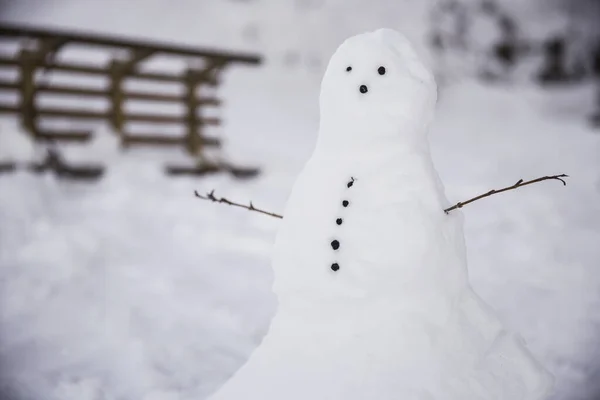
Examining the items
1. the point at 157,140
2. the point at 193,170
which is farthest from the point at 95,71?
the point at 193,170

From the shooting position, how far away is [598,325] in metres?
2.53

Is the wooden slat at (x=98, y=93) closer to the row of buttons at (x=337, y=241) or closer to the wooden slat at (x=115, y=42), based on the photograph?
the wooden slat at (x=115, y=42)

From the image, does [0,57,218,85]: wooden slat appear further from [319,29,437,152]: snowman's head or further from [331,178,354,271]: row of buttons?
[331,178,354,271]: row of buttons

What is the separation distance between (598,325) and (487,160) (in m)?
5.93

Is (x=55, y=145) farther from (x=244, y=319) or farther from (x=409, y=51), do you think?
(x=409, y=51)

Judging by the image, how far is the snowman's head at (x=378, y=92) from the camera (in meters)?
1.45

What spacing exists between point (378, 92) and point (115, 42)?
5.14 meters

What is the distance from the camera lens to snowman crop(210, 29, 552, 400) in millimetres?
1354

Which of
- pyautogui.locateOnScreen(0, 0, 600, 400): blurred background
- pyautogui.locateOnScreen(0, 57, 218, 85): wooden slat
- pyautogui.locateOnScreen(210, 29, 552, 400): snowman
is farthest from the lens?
pyautogui.locateOnScreen(0, 57, 218, 85): wooden slat

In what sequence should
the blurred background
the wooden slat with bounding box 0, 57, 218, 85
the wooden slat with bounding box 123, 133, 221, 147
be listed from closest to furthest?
the blurred background < the wooden slat with bounding box 0, 57, 218, 85 < the wooden slat with bounding box 123, 133, 221, 147

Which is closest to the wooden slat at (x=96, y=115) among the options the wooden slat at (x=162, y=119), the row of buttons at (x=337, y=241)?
the wooden slat at (x=162, y=119)

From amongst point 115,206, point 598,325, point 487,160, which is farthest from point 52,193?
point 487,160

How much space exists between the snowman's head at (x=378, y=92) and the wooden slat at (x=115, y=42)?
4.90 metres

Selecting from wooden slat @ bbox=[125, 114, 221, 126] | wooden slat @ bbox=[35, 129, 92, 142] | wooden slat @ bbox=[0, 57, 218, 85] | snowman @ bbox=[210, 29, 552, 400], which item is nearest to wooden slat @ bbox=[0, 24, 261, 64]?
wooden slat @ bbox=[0, 57, 218, 85]
